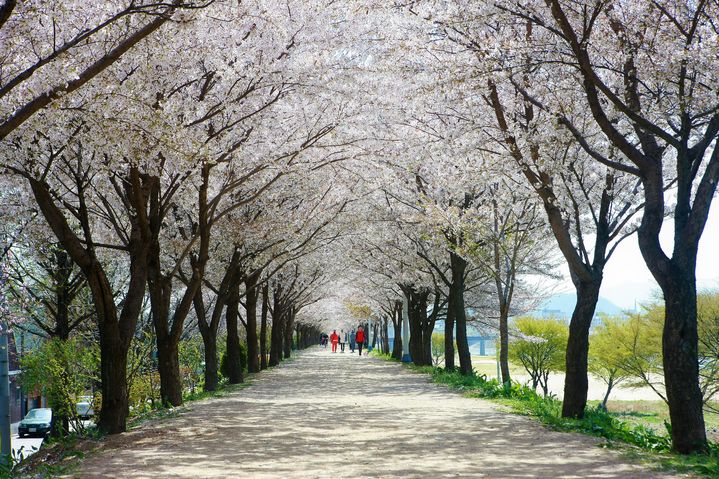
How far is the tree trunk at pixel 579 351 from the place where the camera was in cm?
1242

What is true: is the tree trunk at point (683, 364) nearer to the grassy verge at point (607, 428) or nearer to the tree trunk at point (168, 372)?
the grassy verge at point (607, 428)

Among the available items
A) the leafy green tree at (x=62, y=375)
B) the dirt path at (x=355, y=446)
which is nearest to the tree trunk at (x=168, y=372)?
the dirt path at (x=355, y=446)

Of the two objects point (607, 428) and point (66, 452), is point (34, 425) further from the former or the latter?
point (607, 428)

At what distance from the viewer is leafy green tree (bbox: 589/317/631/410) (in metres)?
43.2

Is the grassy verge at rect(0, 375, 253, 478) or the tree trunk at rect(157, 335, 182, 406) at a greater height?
the tree trunk at rect(157, 335, 182, 406)

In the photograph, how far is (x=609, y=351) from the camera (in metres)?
44.3

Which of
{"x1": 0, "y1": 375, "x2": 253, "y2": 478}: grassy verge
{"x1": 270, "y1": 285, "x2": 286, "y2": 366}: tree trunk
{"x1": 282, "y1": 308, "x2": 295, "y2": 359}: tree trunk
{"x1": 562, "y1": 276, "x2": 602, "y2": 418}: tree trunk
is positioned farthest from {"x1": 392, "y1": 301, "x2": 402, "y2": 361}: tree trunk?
{"x1": 562, "y1": 276, "x2": 602, "y2": 418}: tree trunk

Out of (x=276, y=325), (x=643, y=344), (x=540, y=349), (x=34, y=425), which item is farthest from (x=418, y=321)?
(x=34, y=425)

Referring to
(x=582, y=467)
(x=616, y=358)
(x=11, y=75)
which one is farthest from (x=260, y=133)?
(x=616, y=358)

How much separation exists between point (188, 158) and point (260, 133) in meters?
5.83

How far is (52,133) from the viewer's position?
10.9 meters

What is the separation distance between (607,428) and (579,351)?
6.46 feet

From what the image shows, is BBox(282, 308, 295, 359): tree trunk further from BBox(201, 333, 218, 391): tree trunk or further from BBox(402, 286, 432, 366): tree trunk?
BBox(201, 333, 218, 391): tree trunk

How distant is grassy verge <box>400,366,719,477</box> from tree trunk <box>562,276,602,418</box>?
231 mm
